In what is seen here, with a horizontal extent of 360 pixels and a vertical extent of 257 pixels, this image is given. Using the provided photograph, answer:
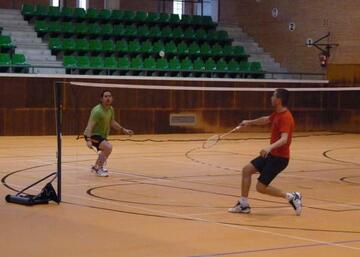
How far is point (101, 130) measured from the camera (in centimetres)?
1695

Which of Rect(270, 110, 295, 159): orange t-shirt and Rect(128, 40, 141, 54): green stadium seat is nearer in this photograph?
Rect(270, 110, 295, 159): orange t-shirt

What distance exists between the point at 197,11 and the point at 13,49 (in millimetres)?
14823

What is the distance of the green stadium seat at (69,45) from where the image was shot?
32.6m

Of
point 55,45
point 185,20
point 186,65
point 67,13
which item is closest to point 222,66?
point 186,65

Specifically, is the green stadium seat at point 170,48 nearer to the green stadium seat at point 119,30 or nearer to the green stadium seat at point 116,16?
the green stadium seat at point 119,30

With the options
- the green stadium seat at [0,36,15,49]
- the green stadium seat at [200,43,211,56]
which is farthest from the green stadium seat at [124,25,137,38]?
the green stadium seat at [0,36,15,49]

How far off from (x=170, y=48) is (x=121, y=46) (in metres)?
2.41

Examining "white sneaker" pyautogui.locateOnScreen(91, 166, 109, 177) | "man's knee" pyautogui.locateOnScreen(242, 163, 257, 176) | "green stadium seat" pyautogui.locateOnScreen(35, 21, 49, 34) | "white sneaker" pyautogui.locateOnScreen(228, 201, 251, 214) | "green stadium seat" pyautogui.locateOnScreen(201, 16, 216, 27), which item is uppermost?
"green stadium seat" pyautogui.locateOnScreen(201, 16, 216, 27)

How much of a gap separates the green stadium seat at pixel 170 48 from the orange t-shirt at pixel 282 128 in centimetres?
2348

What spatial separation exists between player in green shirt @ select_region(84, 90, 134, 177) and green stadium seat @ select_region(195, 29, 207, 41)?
2127 centimetres

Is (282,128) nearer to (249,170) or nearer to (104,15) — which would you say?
(249,170)

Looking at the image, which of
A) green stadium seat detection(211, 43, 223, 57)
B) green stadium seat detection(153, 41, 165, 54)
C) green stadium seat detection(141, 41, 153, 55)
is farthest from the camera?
green stadium seat detection(211, 43, 223, 57)

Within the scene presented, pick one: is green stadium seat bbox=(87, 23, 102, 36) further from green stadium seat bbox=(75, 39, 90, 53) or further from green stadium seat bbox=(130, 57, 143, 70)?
green stadium seat bbox=(130, 57, 143, 70)

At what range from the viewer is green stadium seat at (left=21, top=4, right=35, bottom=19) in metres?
34.6
